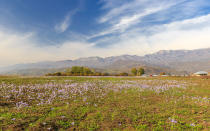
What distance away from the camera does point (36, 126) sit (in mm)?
6062

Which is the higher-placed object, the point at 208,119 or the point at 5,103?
the point at 5,103

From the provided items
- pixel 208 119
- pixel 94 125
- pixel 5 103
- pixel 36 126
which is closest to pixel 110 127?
pixel 94 125

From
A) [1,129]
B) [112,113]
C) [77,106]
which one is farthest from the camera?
[77,106]

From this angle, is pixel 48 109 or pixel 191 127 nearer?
pixel 191 127

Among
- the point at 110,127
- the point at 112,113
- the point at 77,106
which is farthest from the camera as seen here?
the point at 77,106

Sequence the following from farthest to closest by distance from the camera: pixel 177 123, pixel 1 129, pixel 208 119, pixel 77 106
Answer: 1. pixel 77 106
2. pixel 208 119
3. pixel 177 123
4. pixel 1 129

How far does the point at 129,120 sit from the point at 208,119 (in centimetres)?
531

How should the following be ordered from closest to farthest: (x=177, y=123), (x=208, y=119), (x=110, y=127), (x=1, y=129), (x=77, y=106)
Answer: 1. (x=1, y=129)
2. (x=110, y=127)
3. (x=177, y=123)
4. (x=208, y=119)
5. (x=77, y=106)

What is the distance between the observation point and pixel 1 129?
226 inches

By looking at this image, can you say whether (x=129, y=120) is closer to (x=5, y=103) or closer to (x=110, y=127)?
(x=110, y=127)

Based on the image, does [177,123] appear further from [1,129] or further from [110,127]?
[1,129]

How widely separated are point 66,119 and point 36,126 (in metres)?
1.65

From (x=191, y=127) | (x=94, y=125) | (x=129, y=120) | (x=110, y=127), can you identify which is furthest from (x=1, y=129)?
(x=191, y=127)

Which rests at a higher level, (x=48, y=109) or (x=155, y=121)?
(x=48, y=109)
